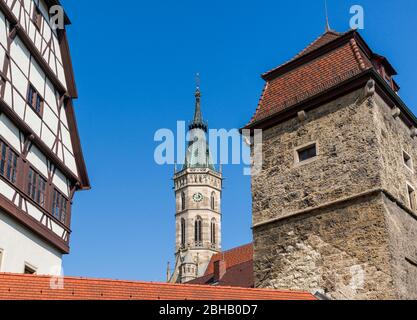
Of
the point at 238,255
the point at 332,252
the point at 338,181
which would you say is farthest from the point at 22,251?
the point at 238,255

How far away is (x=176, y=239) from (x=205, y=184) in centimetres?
953

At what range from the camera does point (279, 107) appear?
17.4 m

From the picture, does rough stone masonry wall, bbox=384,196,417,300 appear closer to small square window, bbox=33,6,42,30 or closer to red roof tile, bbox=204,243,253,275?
small square window, bbox=33,6,42,30

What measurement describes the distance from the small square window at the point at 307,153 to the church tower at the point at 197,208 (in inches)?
2529

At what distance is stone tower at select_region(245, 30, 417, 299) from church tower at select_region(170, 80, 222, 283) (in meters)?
63.8

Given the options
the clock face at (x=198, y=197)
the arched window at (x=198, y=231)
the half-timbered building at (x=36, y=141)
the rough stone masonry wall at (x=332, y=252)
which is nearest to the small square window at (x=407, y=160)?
the rough stone masonry wall at (x=332, y=252)

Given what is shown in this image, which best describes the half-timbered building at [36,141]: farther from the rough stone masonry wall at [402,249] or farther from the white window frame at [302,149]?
the rough stone masonry wall at [402,249]

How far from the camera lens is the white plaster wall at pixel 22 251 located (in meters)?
13.3

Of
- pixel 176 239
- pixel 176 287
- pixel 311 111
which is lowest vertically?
pixel 176 287

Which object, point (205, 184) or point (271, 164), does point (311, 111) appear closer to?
point (271, 164)

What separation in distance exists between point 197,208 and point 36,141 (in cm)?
7285
